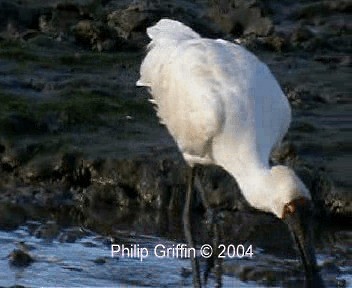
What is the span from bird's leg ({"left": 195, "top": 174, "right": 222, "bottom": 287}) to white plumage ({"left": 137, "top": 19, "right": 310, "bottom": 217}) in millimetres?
445

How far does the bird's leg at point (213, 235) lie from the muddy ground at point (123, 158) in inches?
3.3

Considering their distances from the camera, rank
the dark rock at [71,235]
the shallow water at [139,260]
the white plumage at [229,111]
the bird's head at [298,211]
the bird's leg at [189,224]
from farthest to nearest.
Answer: the dark rock at [71,235] → the bird's leg at [189,224] → the shallow water at [139,260] → the white plumage at [229,111] → the bird's head at [298,211]

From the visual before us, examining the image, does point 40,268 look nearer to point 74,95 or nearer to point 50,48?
point 74,95

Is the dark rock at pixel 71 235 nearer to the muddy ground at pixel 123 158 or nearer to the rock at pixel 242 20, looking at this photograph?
the muddy ground at pixel 123 158

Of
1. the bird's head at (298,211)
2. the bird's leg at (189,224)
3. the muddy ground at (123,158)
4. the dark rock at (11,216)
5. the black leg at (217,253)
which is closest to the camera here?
the bird's head at (298,211)

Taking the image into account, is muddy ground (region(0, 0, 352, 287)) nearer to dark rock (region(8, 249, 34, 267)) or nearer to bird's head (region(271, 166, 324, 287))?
dark rock (region(8, 249, 34, 267))

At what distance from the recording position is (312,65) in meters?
14.0

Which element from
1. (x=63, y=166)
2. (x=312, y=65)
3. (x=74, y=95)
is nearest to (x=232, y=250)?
(x=63, y=166)

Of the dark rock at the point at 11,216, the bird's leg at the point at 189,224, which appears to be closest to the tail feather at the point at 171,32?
the bird's leg at the point at 189,224

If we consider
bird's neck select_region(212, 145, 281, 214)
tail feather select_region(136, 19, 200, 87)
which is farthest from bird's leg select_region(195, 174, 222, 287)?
tail feather select_region(136, 19, 200, 87)

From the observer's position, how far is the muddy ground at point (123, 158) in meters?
9.19

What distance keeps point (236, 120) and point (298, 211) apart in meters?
1.03

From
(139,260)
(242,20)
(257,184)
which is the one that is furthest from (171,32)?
(242,20)

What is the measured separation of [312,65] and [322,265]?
5.25 metres
